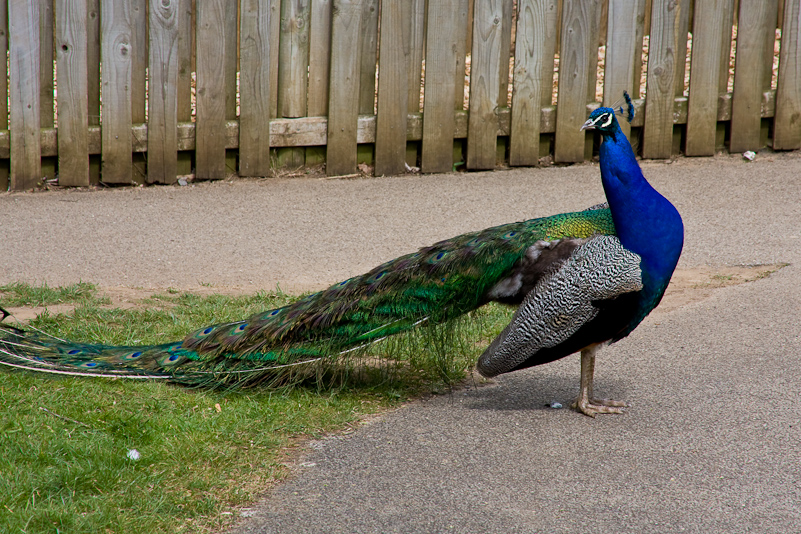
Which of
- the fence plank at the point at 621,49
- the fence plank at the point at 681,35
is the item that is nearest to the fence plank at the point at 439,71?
the fence plank at the point at 621,49

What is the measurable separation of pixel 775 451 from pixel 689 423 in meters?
0.44

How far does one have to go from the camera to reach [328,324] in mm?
4566

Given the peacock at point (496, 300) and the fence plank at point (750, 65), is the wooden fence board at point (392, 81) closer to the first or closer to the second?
the fence plank at point (750, 65)

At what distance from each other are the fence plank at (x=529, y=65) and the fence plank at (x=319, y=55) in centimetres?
171

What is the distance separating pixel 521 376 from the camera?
516cm

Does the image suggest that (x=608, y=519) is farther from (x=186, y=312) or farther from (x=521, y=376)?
(x=186, y=312)

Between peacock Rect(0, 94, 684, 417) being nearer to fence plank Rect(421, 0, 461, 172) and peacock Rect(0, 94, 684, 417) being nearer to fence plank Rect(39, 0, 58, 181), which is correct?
fence plank Rect(39, 0, 58, 181)

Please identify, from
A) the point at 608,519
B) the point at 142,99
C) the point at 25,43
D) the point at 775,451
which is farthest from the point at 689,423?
the point at 25,43

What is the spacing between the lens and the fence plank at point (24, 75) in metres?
7.25

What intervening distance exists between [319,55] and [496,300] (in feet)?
13.5

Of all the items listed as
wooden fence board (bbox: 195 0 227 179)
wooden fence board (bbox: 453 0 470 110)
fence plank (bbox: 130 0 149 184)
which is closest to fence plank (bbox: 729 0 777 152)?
wooden fence board (bbox: 453 0 470 110)

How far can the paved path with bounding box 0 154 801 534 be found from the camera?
3.59m

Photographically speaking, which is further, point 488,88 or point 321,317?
point 488,88

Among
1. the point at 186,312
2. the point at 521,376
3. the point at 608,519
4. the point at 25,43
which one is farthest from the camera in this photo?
the point at 25,43
